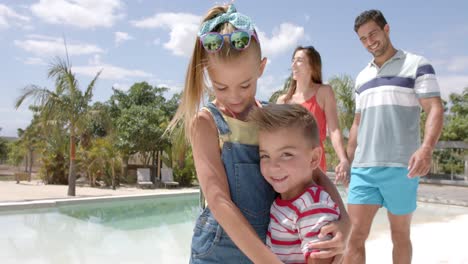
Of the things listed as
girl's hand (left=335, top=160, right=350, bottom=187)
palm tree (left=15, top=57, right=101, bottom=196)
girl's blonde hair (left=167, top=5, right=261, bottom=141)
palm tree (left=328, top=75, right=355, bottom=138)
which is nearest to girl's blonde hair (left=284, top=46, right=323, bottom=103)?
girl's hand (left=335, top=160, right=350, bottom=187)

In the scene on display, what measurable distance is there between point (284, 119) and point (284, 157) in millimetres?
129

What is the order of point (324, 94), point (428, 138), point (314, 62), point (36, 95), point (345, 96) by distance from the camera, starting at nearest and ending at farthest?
point (428, 138) < point (324, 94) < point (314, 62) < point (36, 95) < point (345, 96)

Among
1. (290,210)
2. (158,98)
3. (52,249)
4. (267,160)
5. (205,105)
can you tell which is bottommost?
(52,249)

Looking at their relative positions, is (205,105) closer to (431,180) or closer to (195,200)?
(195,200)

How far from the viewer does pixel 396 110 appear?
320 centimetres

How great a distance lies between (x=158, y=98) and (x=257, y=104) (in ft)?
83.3

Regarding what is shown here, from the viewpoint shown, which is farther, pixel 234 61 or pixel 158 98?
pixel 158 98

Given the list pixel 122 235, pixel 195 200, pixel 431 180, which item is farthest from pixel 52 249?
pixel 431 180

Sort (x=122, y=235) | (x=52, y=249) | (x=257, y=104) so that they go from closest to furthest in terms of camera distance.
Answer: (x=257, y=104), (x=52, y=249), (x=122, y=235)

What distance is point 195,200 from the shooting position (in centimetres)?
1415

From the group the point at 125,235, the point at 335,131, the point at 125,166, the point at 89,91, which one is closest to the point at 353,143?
the point at 335,131

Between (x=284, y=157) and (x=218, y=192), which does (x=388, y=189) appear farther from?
(x=218, y=192)

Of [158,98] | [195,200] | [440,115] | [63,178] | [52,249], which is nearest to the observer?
[440,115]

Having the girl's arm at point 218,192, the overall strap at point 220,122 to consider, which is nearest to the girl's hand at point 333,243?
the girl's arm at point 218,192
